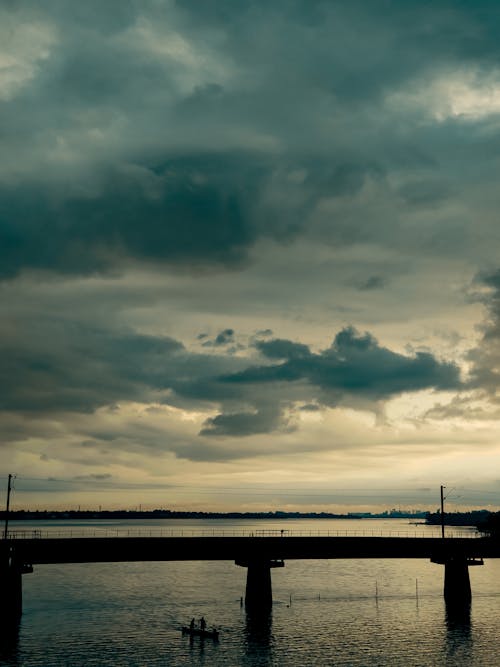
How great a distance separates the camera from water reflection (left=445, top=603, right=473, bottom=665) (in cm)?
7079

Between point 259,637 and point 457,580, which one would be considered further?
point 457,580

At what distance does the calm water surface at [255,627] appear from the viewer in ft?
228

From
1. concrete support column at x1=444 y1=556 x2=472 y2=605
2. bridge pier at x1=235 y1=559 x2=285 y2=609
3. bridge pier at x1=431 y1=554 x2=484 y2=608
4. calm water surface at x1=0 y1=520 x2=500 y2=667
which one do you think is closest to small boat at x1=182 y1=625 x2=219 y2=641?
calm water surface at x1=0 y1=520 x2=500 y2=667

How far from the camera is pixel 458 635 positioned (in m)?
82.4

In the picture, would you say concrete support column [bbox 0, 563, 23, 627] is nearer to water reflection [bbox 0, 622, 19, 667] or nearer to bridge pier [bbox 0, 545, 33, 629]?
bridge pier [bbox 0, 545, 33, 629]

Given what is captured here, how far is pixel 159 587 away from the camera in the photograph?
146 m

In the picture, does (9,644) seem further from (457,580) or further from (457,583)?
(457,583)

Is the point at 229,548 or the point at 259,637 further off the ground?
the point at 229,548

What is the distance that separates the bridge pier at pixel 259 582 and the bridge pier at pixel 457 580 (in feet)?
84.4

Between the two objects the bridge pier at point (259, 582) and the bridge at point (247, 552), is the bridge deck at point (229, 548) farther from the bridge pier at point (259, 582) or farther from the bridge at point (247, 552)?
the bridge pier at point (259, 582)

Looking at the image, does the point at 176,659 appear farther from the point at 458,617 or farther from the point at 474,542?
the point at 474,542

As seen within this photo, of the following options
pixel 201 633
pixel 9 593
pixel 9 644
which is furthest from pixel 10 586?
pixel 201 633

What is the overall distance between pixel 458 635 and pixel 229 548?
31.3m

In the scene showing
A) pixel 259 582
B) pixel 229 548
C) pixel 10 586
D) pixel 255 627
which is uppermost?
pixel 229 548
